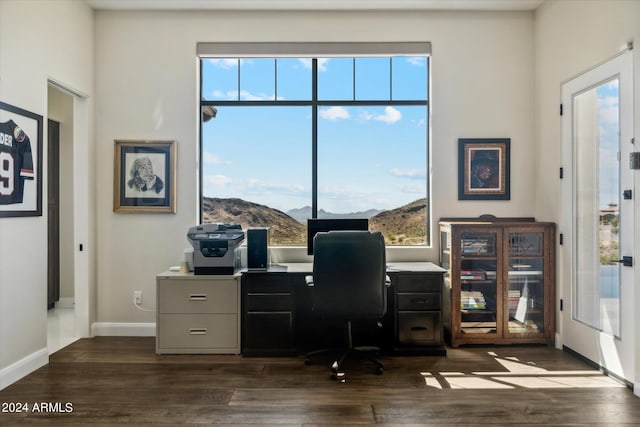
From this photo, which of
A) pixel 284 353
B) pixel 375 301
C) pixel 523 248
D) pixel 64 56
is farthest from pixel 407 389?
pixel 64 56

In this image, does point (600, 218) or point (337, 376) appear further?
point (600, 218)

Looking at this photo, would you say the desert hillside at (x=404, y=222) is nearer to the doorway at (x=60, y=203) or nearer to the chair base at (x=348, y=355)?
the chair base at (x=348, y=355)

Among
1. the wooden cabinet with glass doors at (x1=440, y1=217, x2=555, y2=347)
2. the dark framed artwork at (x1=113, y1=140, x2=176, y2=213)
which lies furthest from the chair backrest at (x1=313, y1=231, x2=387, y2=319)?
the dark framed artwork at (x1=113, y1=140, x2=176, y2=213)

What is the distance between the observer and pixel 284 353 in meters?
3.56

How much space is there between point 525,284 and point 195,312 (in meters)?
2.96

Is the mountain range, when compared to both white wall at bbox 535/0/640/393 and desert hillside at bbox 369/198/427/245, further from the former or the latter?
white wall at bbox 535/0/640/393

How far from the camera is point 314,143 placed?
4.26 metres

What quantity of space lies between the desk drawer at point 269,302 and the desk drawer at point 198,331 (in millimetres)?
180

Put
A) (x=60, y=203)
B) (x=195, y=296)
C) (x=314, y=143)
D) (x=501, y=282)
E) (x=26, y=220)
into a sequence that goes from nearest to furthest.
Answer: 1. (x=26, y=220)
2. (x=195, y=296)
3. (x=501, y=282)
4. (x=314, y=143)
5. (x=60, y=203)

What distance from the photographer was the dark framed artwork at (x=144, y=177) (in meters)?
4.14

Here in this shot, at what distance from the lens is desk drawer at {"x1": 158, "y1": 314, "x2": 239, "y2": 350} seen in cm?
358

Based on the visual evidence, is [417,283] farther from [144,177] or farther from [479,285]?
[144,177]

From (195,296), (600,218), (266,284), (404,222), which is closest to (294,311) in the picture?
(266,284)

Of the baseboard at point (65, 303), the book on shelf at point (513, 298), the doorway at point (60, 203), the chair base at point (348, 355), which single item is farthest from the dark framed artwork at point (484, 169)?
the baseboard at point (65, 303)
